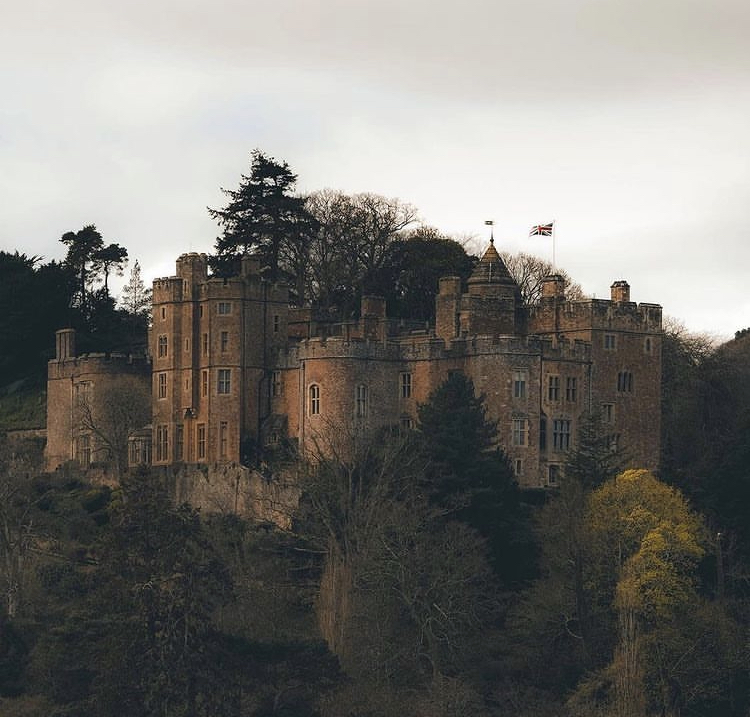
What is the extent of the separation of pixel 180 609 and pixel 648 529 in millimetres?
14651

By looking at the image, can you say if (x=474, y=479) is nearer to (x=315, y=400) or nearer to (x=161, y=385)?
(x=315, y=400)

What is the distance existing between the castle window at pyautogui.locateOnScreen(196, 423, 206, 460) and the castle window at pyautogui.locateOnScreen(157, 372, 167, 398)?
79.7 inches

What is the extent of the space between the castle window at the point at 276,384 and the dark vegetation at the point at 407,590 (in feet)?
15.5

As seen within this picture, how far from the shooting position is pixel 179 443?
86625 millimetres

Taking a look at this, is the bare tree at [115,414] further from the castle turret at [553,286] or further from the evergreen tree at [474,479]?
the castle turret at [553,286]

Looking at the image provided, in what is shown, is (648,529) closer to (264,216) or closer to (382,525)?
(382,525)

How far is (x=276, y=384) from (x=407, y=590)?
1385 cm

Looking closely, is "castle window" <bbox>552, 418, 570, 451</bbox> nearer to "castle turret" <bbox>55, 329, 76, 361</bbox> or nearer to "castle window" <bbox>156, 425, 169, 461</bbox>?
"castle window" <bbox>156, 425, 169, 461</bbox>

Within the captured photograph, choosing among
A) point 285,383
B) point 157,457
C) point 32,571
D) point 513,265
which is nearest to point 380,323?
point 285,383

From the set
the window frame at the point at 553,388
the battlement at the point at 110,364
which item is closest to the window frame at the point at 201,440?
the battlement at the point at 110,364

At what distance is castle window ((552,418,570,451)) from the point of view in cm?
8312

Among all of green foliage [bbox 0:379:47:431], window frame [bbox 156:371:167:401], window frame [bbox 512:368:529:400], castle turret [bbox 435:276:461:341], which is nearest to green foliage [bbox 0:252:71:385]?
green foliage [bbox 0:379:47:431]

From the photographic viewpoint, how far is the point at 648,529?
244 ft

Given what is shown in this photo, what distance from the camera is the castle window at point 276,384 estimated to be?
8575cm
